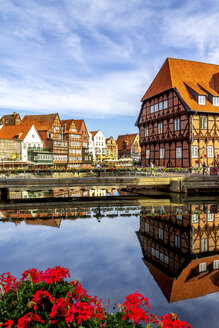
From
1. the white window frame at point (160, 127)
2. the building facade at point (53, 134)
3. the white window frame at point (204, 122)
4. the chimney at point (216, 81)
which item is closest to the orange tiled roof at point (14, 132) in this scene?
the building facade at point (53, 134)

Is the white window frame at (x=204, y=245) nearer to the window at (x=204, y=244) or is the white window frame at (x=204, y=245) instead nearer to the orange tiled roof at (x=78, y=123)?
the window at (x=204, y=244)

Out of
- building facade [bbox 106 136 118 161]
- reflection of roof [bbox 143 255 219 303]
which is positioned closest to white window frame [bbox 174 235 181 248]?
reflection of roof [bbox 143 255 219 303]

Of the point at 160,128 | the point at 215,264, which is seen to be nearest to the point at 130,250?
the point at 215,264

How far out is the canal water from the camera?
28.1 feet

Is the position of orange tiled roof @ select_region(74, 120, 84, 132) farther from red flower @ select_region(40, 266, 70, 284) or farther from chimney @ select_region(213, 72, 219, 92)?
red flower @ select_region(40, 266, 70, 284)

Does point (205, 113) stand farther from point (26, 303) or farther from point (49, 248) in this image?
point (26, 303)

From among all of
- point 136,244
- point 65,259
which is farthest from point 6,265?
point 136,244

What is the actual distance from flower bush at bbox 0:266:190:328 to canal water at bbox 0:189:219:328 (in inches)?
155

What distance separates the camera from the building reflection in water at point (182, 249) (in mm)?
9211

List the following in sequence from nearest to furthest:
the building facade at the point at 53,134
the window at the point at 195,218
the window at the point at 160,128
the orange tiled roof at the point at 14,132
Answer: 1. the window at the point at 195,218
2. the window at the point at 160,128
3. the orange tiled roof at the point at 14,132
4. the building facade at the point at 53,134

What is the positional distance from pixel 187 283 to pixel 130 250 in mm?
4026

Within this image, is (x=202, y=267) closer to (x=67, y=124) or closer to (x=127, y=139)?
(x=67, y=124)

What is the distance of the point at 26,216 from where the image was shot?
20328mm

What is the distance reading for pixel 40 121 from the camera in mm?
69250
